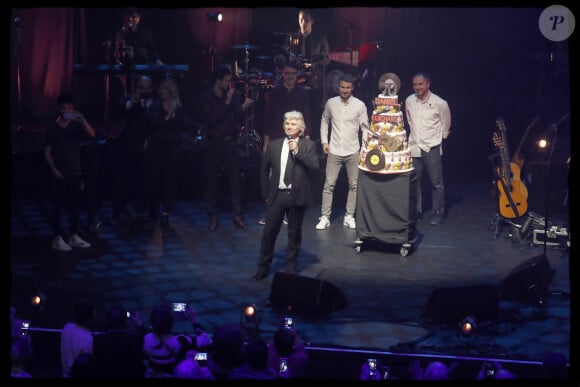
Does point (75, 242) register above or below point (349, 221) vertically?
below

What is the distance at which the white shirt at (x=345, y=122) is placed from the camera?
973 centimetres

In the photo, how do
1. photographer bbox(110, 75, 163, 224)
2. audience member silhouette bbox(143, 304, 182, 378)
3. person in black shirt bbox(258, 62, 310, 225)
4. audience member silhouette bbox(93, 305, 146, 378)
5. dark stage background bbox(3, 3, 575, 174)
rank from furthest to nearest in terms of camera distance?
dark stage background bbox(3, 3, 575, 174), person in black shirt bbox(258, 62, 310, 225), photographer bbox(110, 75, 163, 224), audience member silhouette bbox(143, 304, 182, 378), audience member silhouette bbox(93, 305, 146, 378)

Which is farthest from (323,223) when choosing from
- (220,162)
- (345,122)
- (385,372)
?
(385,372)

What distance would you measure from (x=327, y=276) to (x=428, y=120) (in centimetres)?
274

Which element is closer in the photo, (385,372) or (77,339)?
(77,339)

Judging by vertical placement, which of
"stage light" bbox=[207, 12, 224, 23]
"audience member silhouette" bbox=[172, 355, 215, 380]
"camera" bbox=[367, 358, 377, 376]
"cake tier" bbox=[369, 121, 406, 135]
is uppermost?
"stage light" bbox=[207, 12, 224, 23]

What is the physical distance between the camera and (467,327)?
6453 millimetres

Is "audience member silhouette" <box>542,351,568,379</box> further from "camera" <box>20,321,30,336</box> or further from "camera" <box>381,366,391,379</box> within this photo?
"camera" <box>20,321,30,336</box>

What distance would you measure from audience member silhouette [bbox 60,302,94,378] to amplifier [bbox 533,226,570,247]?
5.54m

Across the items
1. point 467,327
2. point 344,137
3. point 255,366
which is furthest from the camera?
point 344,137

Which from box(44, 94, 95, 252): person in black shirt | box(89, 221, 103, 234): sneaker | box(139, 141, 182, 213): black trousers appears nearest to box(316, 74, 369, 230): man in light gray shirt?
box(139, 141, 182, 213): black trousers

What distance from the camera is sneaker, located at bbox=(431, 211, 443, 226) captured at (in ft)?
33.7

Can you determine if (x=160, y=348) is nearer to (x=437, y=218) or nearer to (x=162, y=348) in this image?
(x=162, y=348)

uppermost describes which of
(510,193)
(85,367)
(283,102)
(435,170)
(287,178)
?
(283,102)
